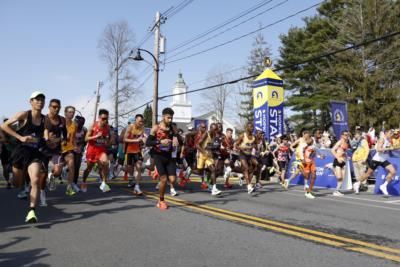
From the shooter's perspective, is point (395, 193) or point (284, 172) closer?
point (395, 193)

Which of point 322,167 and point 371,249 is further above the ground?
point 322,167

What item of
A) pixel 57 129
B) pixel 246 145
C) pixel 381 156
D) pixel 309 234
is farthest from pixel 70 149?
pixel 381 156

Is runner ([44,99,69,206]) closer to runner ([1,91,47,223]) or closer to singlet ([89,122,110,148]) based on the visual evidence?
runner ([1,91,47,223])

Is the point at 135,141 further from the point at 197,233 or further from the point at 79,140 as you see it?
the point at 197,233

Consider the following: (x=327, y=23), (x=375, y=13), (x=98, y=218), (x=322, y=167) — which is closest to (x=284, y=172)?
(x=322, y=167)

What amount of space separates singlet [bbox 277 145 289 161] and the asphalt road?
583 centimetres

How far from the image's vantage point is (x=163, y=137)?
815 cm

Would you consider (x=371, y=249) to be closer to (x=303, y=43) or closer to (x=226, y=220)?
(x=226, y=220)

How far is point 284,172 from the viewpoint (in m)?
14.9

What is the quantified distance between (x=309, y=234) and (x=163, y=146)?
347 cm

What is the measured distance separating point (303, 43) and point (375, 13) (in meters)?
9.67

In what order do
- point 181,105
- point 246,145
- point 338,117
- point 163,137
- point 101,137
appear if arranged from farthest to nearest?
point 181,105, point 338,117, point 246,145, point 101,137, point 163,137

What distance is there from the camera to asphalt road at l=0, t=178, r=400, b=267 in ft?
14.7

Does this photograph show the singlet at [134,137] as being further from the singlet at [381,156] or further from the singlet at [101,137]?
the singlet at [381,156]
